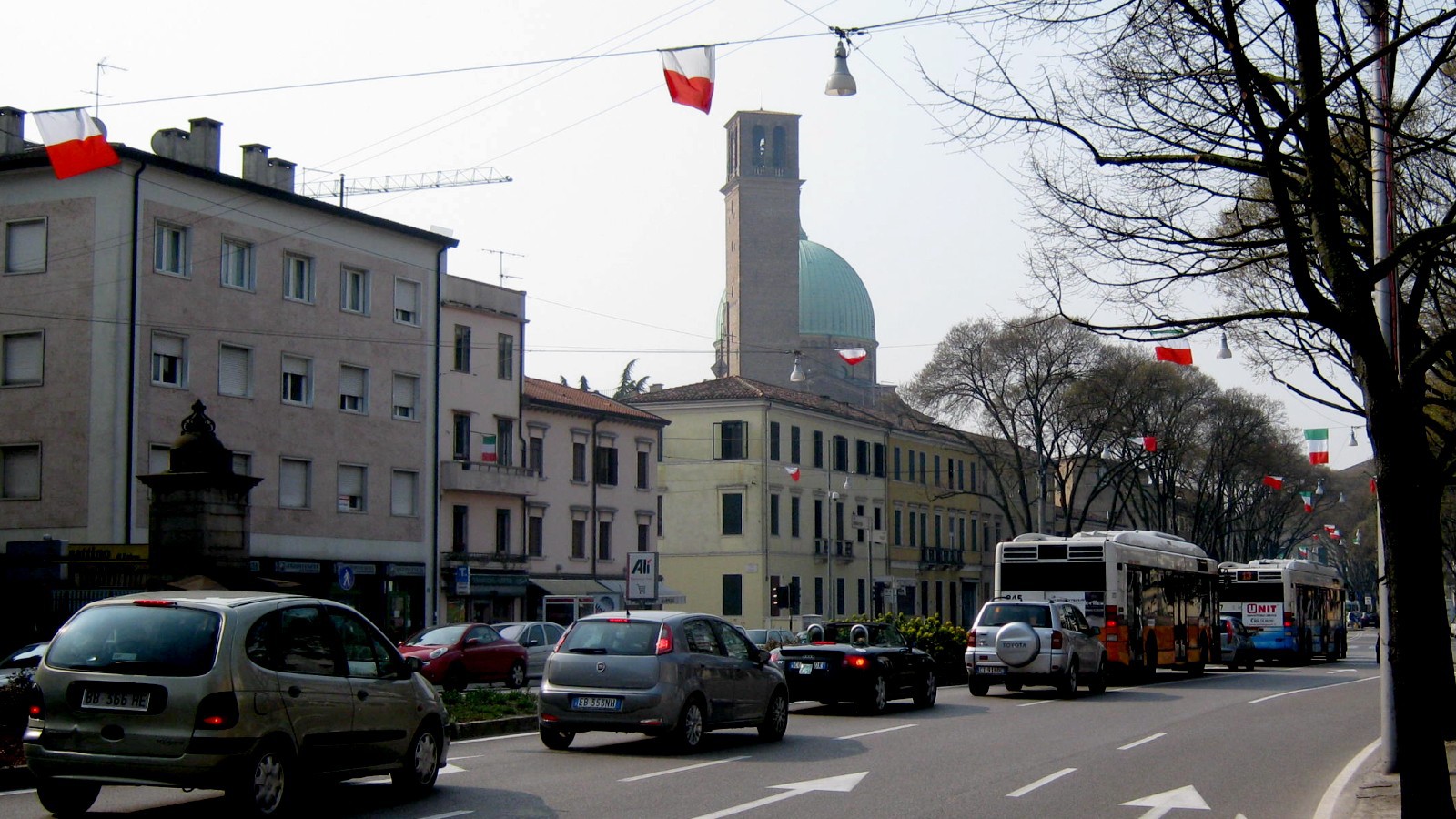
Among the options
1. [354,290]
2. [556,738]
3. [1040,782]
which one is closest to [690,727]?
[556,738]

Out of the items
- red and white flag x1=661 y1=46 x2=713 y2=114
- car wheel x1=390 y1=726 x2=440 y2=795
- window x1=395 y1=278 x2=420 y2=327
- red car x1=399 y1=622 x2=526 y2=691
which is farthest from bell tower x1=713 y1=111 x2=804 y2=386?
car wheel x1=390 y1=726 x2=440 y2=795

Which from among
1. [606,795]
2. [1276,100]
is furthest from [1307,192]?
[606,795]

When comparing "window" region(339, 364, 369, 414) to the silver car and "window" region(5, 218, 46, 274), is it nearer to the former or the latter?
"window" region(5, 218, 46, 274)

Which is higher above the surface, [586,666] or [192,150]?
[192,150]

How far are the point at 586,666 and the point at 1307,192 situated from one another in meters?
8.67

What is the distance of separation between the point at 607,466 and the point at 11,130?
25059 millimetres

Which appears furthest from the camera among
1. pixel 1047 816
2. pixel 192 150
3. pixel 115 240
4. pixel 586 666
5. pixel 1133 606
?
pixel 192 150

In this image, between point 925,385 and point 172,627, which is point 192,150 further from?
point 172,627

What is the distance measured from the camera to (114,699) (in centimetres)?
1035

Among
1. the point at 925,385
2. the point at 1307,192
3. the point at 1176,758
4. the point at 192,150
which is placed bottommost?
the point at 1176,758

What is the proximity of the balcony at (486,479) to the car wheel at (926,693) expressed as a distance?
27955 millimetres

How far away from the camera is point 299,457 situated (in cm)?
4400

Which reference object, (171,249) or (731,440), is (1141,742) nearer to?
(171,249)

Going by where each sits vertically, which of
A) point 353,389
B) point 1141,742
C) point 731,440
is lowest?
point 1141,742
